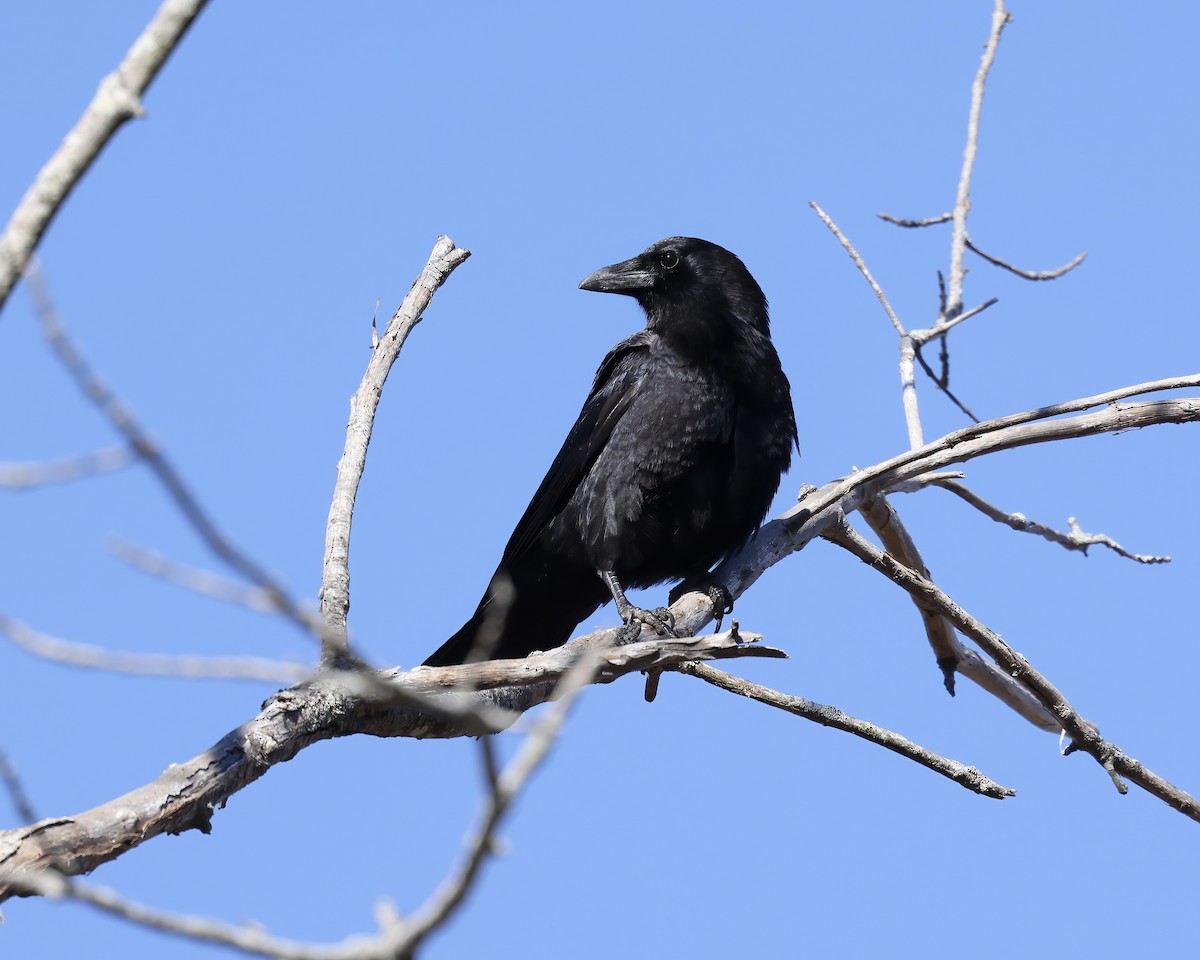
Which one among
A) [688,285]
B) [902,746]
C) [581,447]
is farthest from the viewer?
[688,285]

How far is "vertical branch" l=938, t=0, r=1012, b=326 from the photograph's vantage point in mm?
5426

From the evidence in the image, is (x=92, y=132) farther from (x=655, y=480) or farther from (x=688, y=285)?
(x=688, y=285)

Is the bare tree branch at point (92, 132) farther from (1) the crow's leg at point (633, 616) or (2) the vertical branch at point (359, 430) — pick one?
(1) the crow's leg at point (633, 616)

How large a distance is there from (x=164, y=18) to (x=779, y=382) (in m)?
4.32

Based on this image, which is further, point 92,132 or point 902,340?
point 902,340

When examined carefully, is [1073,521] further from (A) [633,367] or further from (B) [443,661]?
(B) [443,661]

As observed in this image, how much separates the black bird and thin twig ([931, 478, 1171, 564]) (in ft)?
2.56

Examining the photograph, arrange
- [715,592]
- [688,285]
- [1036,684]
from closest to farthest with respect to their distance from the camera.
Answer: [1036,684] → [715,592] → [688,285]

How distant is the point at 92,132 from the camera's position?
6.08 ft

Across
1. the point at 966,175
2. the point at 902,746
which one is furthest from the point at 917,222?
the point at 902,746

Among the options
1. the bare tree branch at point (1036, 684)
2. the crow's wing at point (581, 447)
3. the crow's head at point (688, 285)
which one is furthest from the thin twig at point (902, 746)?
the crow's head at point (688, 285)

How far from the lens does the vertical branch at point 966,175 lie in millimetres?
5426

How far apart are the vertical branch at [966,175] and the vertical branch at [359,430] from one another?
7.46ft

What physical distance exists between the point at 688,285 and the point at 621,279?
0.41m
